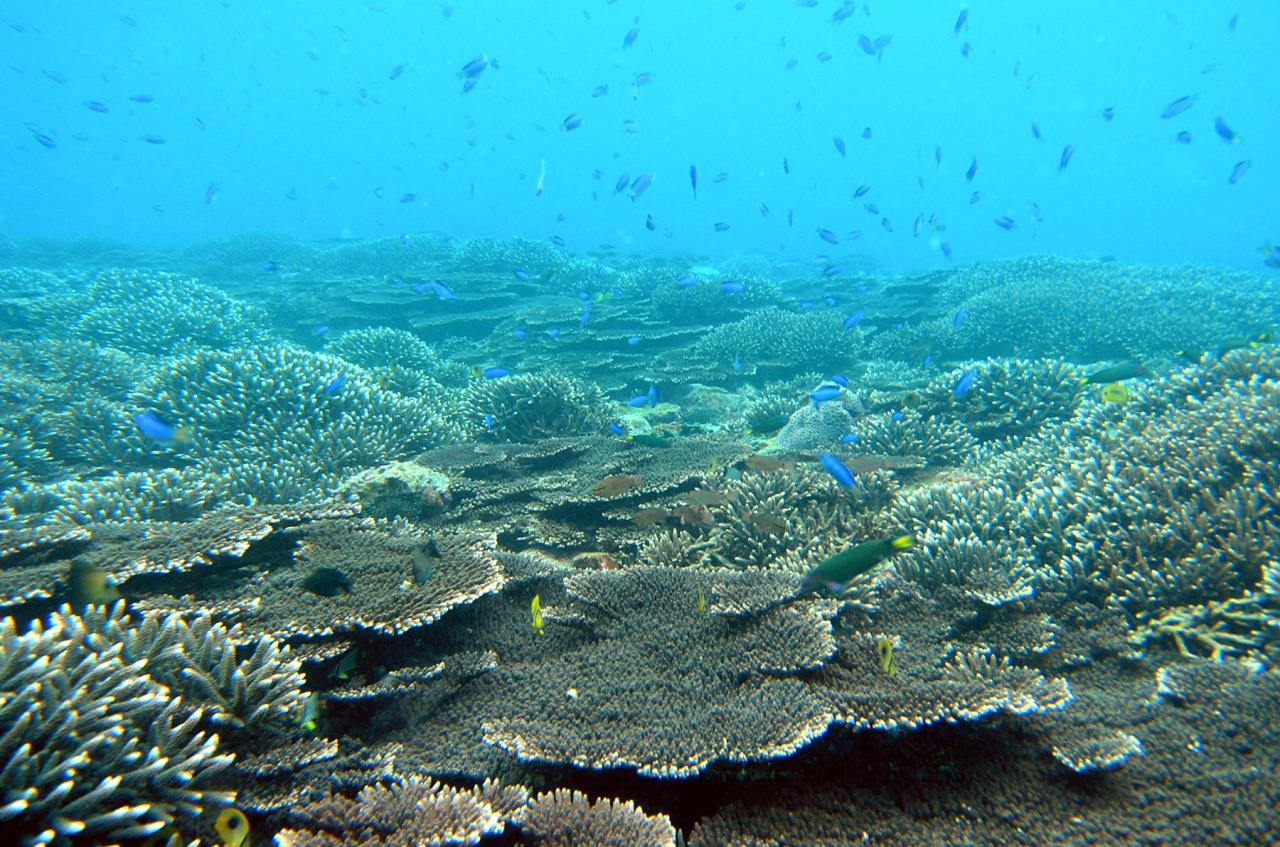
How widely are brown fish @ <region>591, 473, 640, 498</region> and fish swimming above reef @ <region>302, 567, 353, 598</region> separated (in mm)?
2881

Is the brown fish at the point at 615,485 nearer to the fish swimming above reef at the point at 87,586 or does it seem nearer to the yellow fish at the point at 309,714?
the yellow fish at the point at 309,714

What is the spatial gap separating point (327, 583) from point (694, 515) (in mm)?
3625

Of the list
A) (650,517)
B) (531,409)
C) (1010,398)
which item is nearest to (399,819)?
(650,517)

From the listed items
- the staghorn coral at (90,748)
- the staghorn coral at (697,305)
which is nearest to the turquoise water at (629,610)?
the staghorn coral at (90,748)

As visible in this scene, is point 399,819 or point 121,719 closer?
point 121,719

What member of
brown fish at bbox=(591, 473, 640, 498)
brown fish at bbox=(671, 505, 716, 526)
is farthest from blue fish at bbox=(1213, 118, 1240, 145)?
brown fish at bbox=(591, 473, 640, 498)

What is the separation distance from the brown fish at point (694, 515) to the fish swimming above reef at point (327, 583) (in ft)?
11.1

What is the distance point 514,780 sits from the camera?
3.02 meters

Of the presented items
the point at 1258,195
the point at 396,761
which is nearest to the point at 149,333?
the point at 396,761

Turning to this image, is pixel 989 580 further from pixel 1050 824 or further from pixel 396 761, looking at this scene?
pixel 396 761

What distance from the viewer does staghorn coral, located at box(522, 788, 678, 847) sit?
7.78ft

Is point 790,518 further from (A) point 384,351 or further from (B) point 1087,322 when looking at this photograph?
(B) point 1087,322

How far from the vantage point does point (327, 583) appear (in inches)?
160

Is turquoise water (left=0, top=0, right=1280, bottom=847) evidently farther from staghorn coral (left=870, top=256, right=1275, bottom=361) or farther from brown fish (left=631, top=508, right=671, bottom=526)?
staghorn coral (left=870, top=256, right=1275, bottom=361)
